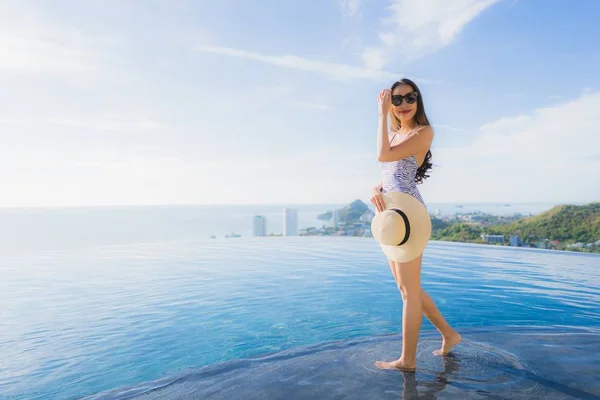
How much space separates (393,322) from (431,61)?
718 centimetres

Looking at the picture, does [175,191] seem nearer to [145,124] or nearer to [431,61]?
[145,124]

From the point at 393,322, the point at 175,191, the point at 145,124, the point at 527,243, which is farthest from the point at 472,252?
the point at 175,191

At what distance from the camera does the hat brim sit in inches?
75.8

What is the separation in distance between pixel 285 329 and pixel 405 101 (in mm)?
2408

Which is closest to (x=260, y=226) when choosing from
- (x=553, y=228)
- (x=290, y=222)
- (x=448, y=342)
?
(x=290, y=222)

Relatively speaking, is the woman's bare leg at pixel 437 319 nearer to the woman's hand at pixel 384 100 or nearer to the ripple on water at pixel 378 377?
the ripple on water at pixel 378 377

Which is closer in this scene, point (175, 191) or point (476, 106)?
point (476, 106)

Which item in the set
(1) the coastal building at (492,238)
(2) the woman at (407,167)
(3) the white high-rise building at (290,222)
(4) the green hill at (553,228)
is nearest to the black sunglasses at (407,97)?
(2) the woman at (407,167)

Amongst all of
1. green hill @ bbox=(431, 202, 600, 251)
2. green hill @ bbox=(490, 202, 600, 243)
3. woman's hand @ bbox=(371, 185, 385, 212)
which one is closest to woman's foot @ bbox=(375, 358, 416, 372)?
woman's hand @ bbox=(371, 185, 385, 212)

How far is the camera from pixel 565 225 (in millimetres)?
9344

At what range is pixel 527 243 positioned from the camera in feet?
31.7

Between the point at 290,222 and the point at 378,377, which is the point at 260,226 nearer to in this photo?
the point at 290,222

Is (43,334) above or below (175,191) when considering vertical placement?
below

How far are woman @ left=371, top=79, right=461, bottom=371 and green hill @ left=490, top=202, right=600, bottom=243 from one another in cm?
890
